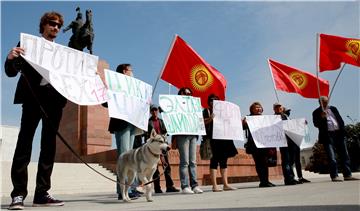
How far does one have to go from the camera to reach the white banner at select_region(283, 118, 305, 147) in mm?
10586

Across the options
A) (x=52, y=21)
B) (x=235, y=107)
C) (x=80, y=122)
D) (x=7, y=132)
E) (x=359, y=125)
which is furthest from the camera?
(x=359, y=125)

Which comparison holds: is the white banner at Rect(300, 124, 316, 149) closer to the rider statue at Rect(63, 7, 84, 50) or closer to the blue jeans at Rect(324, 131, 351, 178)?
the blue jeans at Rect(324, 131, 351, 178)

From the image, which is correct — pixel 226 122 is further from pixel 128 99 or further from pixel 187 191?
pixel 128 99

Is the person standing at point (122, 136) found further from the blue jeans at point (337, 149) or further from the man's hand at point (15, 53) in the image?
the blue jeans at point (337, 149)

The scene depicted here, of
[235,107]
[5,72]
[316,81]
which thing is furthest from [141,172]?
[316,81]

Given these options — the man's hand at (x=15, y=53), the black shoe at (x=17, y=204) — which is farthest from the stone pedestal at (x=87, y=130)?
the man's hand at (x=15, y=53)

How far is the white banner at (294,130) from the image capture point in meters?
10.6

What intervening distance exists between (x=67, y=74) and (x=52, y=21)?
75 cm

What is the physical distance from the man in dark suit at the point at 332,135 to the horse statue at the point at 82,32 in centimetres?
1686

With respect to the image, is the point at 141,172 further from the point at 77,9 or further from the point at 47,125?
the point at 77,9

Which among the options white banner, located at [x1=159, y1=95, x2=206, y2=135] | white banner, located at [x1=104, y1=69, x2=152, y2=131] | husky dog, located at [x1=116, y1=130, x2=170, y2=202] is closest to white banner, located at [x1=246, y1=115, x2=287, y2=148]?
white banner, located at [x1=159, y1=95, x2=206, y2=135]

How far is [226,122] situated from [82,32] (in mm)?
17285

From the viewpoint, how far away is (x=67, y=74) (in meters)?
5.98

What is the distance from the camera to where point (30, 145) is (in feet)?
18.1
